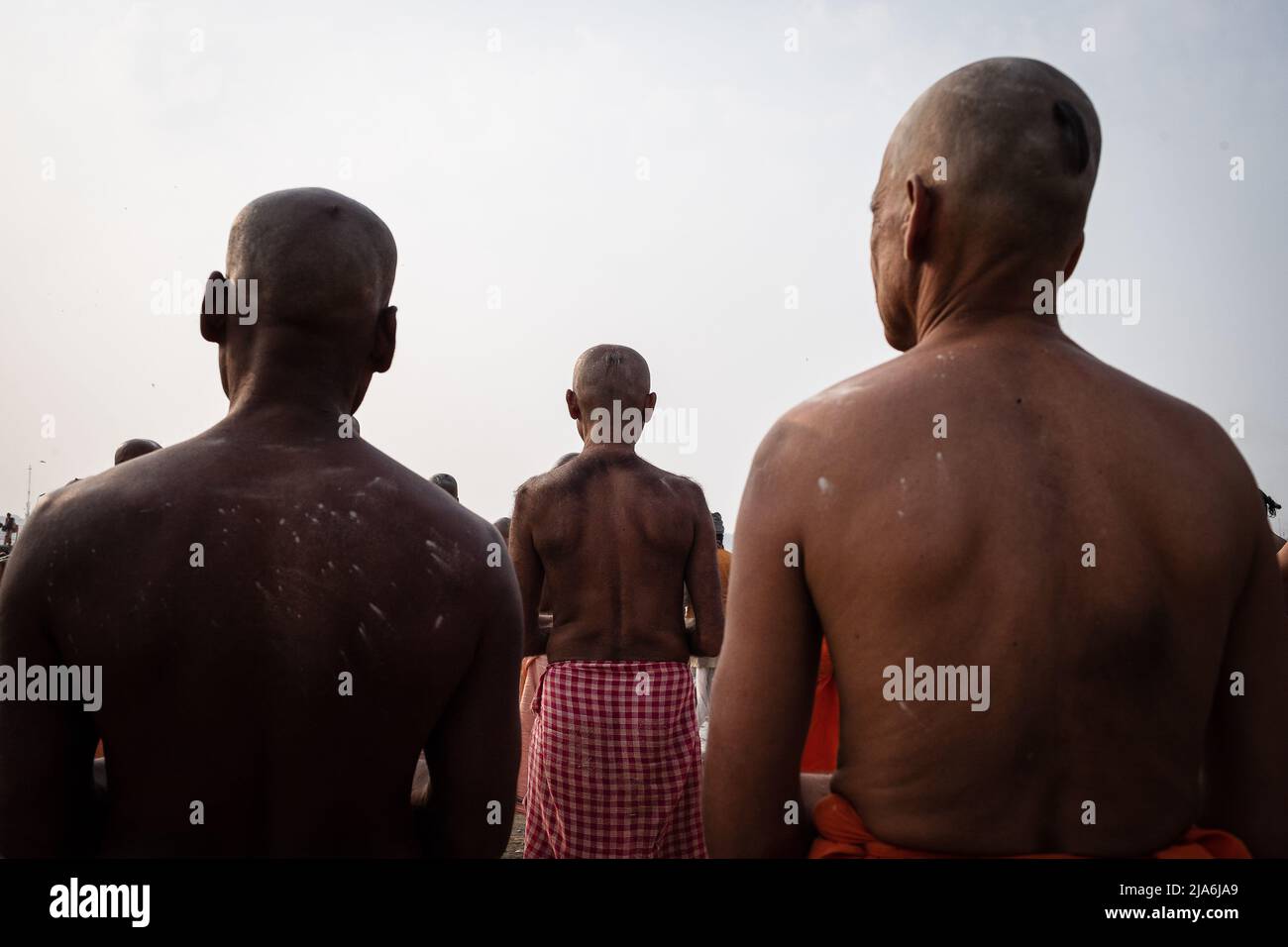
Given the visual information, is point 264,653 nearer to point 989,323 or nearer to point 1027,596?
point 1027,596

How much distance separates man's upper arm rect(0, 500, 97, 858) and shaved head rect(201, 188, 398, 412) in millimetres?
580

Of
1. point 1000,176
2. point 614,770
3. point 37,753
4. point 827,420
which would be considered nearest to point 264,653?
point 37,753

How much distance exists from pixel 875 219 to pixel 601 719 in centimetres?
281

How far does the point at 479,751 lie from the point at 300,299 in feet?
3.39

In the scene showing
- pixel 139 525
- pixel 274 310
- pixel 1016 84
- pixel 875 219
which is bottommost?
pixel 139 525

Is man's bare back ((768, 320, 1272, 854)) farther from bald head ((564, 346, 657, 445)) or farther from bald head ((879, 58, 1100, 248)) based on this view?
bald head ((564, 346, 657, 445))

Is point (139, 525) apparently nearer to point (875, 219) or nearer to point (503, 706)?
point (503, 706)

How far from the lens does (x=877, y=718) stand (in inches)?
62.7

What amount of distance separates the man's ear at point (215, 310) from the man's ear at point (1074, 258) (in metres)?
1.78

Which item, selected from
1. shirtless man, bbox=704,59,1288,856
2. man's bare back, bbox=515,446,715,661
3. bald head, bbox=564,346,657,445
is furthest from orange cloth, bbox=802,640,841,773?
shirtless man, bbox=704,59,1288,856

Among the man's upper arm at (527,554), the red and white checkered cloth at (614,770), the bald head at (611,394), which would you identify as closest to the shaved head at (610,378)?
the bald head at (611,394)

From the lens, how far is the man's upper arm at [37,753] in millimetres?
1755

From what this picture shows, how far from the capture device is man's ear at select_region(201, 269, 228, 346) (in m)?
2.14

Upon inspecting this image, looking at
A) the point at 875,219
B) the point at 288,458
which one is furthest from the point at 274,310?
the point at 875,219
